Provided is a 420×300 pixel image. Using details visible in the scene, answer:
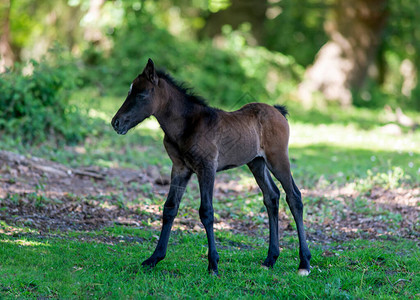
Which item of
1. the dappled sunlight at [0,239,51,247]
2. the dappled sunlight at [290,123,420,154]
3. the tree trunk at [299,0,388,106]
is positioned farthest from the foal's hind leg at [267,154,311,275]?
the tree trunk at [299,0,388,106]

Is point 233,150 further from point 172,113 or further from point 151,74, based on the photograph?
point 151,74

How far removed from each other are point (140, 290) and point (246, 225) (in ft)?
11.7

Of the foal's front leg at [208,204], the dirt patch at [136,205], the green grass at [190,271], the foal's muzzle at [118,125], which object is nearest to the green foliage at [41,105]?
the dirt patch at [136,205]

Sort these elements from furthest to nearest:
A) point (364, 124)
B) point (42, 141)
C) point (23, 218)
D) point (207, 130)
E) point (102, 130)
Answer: point (364, 124), point (102, 130), point (42, 141), point (23, 218), point (207, 130)

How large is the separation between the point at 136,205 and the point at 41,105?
16.4 feet

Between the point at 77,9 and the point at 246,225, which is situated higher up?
the point at 77,9

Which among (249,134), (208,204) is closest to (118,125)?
(208,204)

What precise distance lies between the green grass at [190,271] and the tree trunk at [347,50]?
17.9 metres

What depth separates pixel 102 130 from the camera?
45.0 ft

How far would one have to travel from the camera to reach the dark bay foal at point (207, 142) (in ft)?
19.3

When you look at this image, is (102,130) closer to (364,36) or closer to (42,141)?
(42,141)

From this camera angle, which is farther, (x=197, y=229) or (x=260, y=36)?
(x=260, y=36)

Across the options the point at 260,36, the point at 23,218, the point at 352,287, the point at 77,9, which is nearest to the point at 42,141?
the point at 23,218

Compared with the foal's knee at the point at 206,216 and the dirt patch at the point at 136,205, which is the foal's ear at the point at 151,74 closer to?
the foal's knee at the point at 206,216
